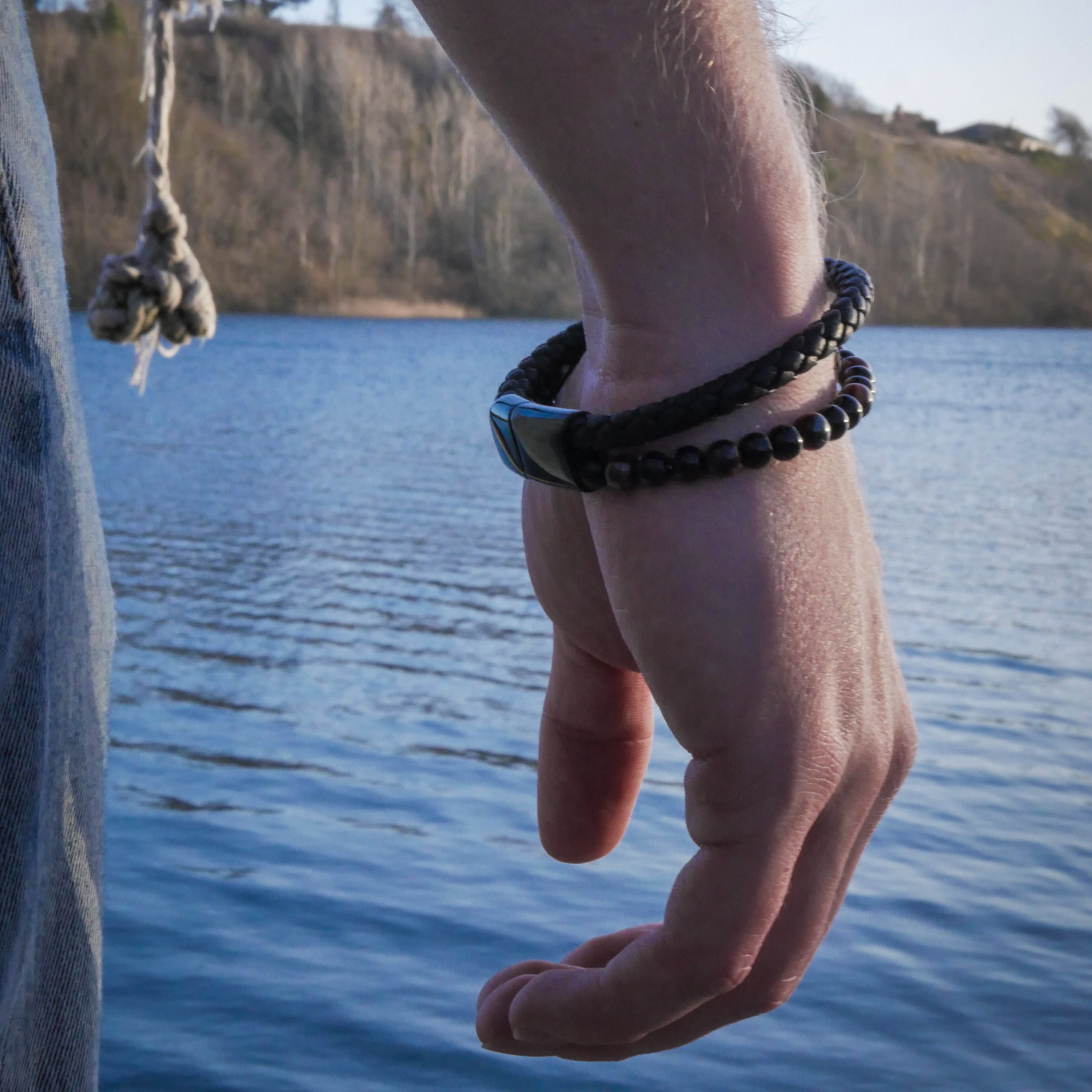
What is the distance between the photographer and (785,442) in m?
0.69

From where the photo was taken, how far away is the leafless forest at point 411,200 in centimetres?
6291

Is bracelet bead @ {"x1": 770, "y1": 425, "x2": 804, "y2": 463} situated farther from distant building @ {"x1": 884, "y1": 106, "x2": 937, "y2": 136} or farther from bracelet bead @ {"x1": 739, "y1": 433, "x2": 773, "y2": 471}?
distant building @ {"x1": 884, "y1": 106, "x2": 937, "y2": 136}

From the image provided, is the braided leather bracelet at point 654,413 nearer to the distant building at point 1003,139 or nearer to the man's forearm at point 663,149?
the man's forearm at point 663,149

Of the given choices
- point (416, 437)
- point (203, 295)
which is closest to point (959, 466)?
point (416, 437)

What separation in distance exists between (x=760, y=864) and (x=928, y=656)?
757cm

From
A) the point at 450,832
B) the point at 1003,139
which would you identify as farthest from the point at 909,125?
the point at 450,832

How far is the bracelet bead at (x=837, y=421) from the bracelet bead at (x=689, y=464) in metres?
0.09

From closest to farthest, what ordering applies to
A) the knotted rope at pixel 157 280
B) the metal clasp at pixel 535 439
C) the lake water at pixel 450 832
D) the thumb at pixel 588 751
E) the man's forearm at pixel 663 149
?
the man's forearm at pixel 663 149
the metal clasp at pixel 535 439
the thumb at pixel 588 751
the knotted rope at pixel 157 280
the lake water at pixel 450 832

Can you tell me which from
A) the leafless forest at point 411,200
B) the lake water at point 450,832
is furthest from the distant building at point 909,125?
the lake water at point 450,832

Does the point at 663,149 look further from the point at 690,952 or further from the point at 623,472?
the point at 690,952

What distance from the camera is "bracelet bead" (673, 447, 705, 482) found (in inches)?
26.4

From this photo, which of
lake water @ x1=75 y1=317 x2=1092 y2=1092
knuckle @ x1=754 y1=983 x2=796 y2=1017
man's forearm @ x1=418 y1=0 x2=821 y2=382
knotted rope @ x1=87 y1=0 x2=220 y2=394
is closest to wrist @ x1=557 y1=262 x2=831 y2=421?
man's forearm @ x1=418 y1=0 x2=821 y2=382

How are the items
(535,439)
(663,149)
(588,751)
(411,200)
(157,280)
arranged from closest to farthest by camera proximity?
1. (663,149)
2. (535,439)
3. (588,751)
4. (157,280)
5. (411,200)

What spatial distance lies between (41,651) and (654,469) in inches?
18.5
